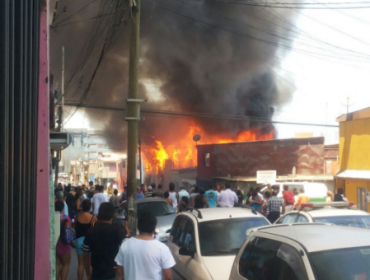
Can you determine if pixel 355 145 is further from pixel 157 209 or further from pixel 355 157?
pixel 157 209

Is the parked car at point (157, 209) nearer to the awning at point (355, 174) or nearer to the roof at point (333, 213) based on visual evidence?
the roof at point (333, 213)

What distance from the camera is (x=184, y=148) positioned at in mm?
35344

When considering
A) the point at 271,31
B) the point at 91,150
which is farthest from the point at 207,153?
the point at 91,150

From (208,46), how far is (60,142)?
81.4 ft

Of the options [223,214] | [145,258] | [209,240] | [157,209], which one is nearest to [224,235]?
[209,240]

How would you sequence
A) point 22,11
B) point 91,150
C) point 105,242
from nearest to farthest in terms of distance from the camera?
1. point 22,11
2. point 105,242
3. point 91,150

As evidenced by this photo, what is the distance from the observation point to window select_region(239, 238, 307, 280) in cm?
343

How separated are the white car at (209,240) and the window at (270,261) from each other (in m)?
1.15

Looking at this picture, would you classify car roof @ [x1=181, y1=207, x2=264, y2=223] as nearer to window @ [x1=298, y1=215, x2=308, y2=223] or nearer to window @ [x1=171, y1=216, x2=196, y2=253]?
window @ [x1=171, y1=216, x2=196, y2=253]

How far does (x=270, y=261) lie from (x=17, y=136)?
2.62 metres

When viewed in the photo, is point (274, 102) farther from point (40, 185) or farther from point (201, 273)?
point (40, 185)

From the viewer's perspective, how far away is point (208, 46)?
97.5ft

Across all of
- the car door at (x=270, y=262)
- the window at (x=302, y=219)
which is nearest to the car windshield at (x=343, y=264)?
the car door at (x=270, y=262)

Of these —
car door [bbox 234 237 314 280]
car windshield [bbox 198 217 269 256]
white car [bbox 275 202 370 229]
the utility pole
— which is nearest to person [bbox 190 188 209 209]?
the utility pole
